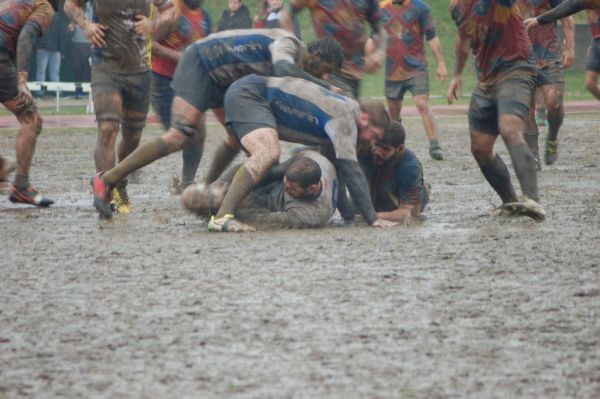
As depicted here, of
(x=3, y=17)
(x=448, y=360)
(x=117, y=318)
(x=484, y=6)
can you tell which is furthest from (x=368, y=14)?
(x=448, y=360)

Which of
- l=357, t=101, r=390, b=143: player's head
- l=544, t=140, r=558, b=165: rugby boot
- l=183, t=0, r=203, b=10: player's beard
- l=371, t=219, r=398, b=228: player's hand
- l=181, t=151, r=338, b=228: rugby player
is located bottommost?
l=544, t=140, r=558, b=165: rugby boot

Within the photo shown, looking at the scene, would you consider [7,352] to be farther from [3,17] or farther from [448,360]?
[3,17]

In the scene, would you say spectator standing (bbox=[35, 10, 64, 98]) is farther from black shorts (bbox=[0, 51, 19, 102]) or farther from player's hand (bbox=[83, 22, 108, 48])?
player's hand (bbox=[83, 22, 108, 48])

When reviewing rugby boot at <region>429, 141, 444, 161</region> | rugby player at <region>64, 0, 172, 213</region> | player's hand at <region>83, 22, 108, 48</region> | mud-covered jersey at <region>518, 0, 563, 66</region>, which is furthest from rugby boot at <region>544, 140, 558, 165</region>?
player's hand at <region>83, 22, 108, 48</region>

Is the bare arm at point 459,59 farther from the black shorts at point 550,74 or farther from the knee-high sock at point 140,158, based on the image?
the black shorts at point 550,74

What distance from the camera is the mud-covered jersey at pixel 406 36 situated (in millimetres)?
15875

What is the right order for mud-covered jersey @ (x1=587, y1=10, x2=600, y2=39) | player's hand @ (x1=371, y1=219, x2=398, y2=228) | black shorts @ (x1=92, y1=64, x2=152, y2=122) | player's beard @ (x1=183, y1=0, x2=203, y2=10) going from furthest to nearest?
mud-covered jersey @ (x1=587, y1=10, x2=600, y2=39) → player's beard @ (x1=183, y1=0, x2=203, y2=10) → black shorts @ (x1=92, y1=64, x2=152, y2=122) → player's hand @ (x1=371, y1=219, x2=398, y2=228)

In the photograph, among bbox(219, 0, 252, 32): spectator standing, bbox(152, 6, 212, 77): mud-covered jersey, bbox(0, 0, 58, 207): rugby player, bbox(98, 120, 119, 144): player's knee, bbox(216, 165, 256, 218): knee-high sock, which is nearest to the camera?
bbox(216, 165, 256, 218): knee-high sock

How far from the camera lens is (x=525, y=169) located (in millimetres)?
9125

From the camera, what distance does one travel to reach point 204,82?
30.7 ft

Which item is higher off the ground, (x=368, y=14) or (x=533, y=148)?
(x=368, y=14)

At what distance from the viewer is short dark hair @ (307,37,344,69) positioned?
9.12 metres

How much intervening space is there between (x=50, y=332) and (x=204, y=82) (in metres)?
3.94

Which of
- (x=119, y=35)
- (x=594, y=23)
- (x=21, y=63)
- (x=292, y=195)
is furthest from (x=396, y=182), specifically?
(x=594, y=23)
